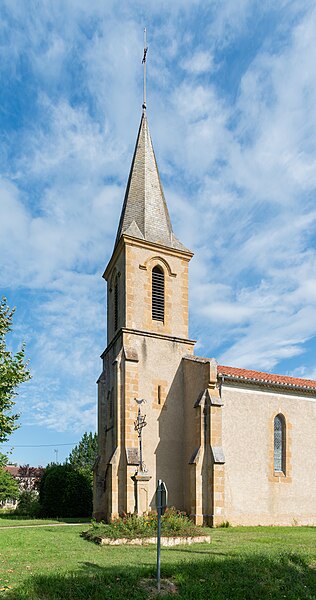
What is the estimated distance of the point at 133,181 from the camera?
26.8 meters

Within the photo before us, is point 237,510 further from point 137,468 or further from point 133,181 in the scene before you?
point 133,181

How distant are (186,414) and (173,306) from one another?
5352 mm

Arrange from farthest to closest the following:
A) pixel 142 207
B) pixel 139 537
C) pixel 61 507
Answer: pixel 61 507, pixel 142 207, pixel 139 537

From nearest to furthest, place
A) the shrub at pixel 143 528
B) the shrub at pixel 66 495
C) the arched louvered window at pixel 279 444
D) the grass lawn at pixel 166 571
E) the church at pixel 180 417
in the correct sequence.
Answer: the grass lawn at pixel 166 571 → the shrub at pixel 143 528 → the church at pixel 180 417 → the arched louvered window at pixel 279 444 → the shrub at pixel 66 495

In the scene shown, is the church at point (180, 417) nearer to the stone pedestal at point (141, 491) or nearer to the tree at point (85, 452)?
the stone pedestal at point (141, 491)

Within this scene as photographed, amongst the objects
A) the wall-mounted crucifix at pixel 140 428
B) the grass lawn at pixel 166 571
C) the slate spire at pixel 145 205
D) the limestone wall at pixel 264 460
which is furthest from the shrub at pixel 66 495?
the grass lawn at pixel 166 571

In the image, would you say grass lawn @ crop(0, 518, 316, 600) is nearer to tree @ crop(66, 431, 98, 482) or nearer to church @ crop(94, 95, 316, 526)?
church @ crop(94, 95, 316, 526)

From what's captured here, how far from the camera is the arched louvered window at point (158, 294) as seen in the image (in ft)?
78.4

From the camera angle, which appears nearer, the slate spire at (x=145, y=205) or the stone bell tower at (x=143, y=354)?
the stone bell tower at (x=143, y=354)

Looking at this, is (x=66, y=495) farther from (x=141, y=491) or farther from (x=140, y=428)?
(x=140, y=428)

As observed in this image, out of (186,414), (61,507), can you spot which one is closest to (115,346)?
(186,414)

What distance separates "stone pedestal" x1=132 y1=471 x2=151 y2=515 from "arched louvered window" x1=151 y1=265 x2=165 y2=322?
7652mm

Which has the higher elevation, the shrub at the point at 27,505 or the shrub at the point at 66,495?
the shrub at the point at 66,495

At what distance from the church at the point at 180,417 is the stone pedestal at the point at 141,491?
4 cm
